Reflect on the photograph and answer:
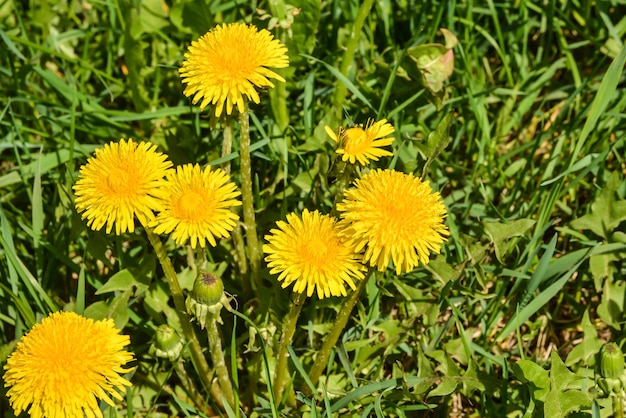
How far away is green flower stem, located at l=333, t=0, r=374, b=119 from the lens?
2227mm

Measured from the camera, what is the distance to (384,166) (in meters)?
2.24

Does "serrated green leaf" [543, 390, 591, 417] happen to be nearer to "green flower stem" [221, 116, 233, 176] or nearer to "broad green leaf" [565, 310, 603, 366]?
"broad green leaf" [565, 310, 603, 366]

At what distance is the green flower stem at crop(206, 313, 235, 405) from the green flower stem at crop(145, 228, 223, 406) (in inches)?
1.2

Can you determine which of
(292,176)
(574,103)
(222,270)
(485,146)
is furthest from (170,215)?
(574,103)

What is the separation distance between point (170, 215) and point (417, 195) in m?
0.57

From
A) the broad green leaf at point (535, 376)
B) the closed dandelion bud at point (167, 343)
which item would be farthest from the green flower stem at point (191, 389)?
the broad green leaf at point (535, 376)

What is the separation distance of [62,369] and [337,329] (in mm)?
667

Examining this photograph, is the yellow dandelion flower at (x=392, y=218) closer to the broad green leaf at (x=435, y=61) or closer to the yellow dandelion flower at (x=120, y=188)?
the yellow dandelion flower at (x=120, y=188)

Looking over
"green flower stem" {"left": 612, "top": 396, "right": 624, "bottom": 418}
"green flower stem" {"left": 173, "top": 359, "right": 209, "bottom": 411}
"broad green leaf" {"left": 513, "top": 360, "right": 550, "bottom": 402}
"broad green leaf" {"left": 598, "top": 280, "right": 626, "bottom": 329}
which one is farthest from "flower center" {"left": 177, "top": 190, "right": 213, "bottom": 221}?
"broad green leaf" {"left": 598, "top": 280, "right": 626, "bottom": 329}

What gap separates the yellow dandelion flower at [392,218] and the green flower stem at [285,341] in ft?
0.75

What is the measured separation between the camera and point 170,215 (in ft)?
5.63

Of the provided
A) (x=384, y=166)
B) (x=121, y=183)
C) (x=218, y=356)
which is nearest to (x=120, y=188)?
(x=121, y=183)

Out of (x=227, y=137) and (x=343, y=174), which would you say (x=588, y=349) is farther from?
(x=227, y=137)

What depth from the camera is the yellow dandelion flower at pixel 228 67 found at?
1.79 metres
